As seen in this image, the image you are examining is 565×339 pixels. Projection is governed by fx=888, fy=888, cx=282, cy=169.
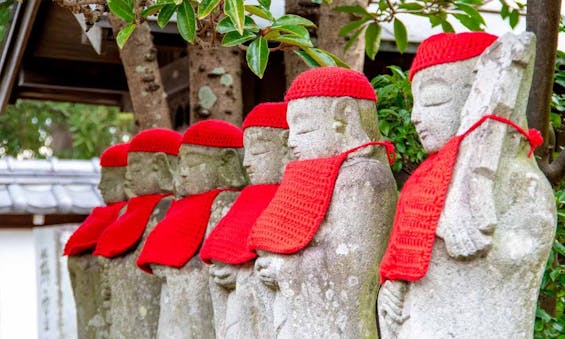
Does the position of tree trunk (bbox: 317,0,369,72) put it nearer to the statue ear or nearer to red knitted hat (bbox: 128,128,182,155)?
red knitted hat (bbox: 128,128,182,155)

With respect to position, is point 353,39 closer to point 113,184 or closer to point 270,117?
point 270,117

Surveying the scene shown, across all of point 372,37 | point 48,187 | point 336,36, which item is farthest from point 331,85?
point 48,187

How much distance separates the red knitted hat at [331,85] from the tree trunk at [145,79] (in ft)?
8.22

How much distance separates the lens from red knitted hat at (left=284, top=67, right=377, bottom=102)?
327 cm

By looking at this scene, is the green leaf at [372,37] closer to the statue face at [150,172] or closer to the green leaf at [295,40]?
the statue face at [150,172]

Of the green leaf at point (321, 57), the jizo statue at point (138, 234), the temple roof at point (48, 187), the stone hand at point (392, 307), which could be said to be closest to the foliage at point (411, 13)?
the green leaf at point (321, 57)

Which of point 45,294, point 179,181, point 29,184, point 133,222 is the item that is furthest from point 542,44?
point 29,184

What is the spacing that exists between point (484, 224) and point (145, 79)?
11.9 feet

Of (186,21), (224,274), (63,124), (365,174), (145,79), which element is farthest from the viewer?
(63,124)

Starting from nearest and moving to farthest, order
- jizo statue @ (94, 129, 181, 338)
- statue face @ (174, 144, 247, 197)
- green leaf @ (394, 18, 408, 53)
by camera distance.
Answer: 1. statue face @ (174, 144, 247, 197)
2. jizo statue @ (94, 129, 181, 338)
3. green leaf @ (394, 18, 408, 53)

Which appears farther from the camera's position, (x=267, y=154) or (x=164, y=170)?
(x=164, y=170)

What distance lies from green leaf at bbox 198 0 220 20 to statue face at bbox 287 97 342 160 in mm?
470

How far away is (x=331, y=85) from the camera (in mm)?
3270

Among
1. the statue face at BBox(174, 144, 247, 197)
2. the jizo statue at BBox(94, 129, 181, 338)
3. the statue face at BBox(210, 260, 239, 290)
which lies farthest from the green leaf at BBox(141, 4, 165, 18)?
the jizo statue at BBox(94, 129, 181, 338)
